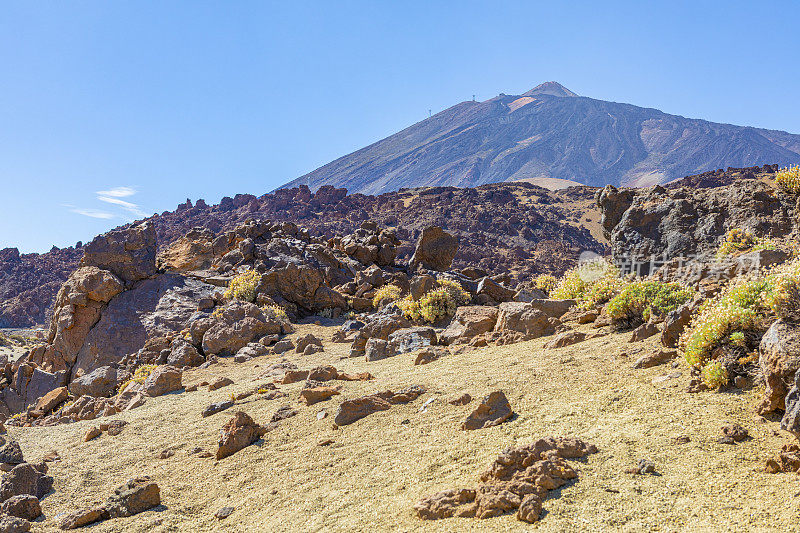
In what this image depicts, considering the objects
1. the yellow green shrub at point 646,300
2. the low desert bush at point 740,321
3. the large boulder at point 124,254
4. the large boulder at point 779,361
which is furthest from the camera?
the large boulder at point 124,254

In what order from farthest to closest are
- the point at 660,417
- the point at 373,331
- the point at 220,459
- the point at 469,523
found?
1. the point at 373,331
2. the point at 220,459
3. the point at 660,417
4. the point at 469,523

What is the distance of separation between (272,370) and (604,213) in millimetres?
8064

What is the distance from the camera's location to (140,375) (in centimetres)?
1138

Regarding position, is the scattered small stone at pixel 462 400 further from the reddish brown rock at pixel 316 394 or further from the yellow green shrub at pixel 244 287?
the yellow green shrub at pixel 244 287

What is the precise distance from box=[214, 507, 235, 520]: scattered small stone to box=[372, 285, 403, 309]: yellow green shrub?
12.0m

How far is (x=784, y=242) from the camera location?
892 cm

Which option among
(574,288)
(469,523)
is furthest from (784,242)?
(469,523)

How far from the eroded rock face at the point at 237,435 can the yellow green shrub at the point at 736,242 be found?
23.6ft

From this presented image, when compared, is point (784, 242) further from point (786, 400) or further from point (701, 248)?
point (786, 400)

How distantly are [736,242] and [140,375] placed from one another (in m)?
11.2

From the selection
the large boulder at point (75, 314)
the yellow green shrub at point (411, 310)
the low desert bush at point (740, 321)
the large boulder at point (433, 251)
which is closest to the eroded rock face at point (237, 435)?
the low desert bush at point (740, 321)

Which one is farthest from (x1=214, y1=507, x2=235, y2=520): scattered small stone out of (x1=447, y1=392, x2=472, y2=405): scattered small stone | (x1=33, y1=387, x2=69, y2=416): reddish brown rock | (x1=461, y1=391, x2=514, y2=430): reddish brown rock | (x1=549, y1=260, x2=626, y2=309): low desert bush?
(x1=33, y1=387, x2=69, y2=416): reddish brown rock

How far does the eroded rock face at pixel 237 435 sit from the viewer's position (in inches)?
234

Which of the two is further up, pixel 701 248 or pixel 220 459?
pixel 701 248
